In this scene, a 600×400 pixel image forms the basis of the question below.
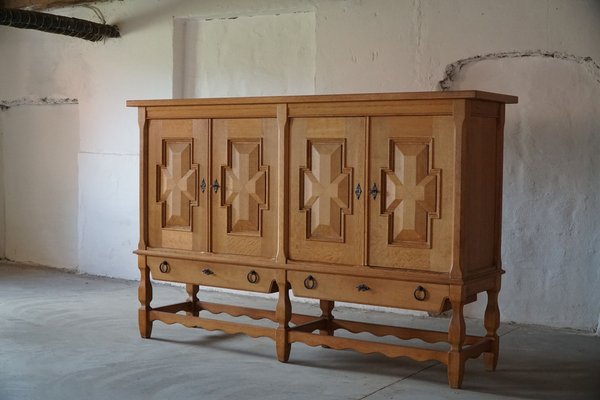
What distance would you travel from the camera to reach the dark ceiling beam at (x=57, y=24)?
8.12 m

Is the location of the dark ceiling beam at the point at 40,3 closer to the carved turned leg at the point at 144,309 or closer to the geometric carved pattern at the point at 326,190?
the carved turned leg at the point at 144,309

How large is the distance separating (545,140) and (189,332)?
10.1 ft

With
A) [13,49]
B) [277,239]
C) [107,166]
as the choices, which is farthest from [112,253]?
[277,239]

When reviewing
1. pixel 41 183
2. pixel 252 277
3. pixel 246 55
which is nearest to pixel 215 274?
pixel 252 277

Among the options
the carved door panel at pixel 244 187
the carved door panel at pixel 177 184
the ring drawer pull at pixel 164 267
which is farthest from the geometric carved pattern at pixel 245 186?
the ring drawer pull at pixel 164 267

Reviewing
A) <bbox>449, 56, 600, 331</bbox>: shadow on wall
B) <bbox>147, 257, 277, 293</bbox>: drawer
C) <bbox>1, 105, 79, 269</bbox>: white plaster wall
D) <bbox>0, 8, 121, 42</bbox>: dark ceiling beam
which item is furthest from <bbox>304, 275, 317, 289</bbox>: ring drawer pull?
<bbox>1, 105, 79, 269</bbox>: white plaster wall

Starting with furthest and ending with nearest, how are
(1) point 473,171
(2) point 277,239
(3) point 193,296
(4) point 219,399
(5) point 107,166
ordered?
(5) point 107,166 < (3) point 193,296 < (2) point 277,239 < (1) point 473,171 < (4) point 219,399

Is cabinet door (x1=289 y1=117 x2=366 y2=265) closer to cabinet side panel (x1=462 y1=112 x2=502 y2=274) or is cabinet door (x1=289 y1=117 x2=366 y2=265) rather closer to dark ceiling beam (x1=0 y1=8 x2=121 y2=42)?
cabinet side panel (x1=462 y1=112 x2=502 y2=274)

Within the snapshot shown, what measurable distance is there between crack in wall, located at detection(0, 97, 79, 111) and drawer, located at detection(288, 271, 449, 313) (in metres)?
4.94

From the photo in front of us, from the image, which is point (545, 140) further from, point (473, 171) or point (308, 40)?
point (308, 40)

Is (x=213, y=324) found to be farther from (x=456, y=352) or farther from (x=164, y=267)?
(x=456, y=352)

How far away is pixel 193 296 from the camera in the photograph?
6707 mm

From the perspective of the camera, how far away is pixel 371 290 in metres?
5.28

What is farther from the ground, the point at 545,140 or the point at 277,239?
the point at 545,140
